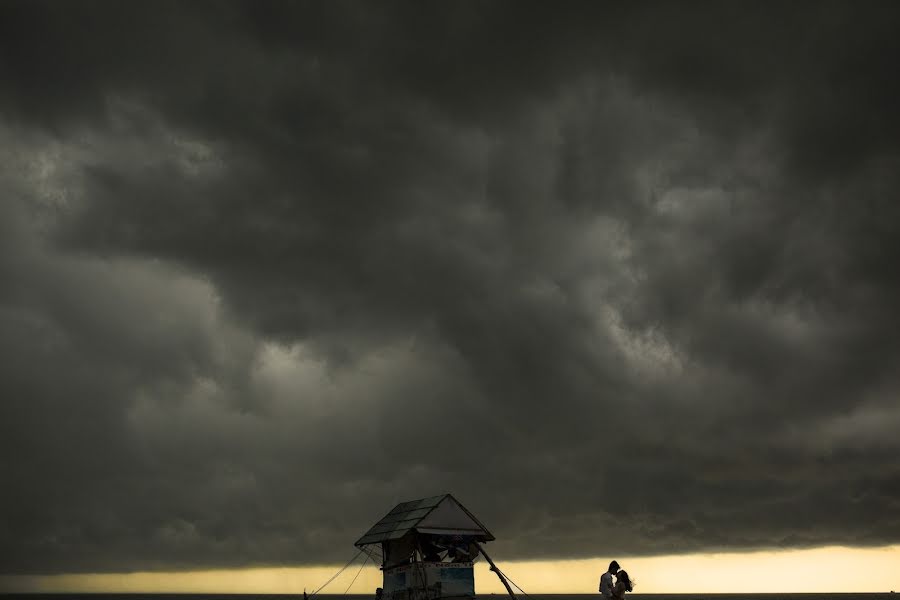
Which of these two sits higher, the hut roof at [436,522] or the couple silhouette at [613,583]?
the hut roof at [436,522]

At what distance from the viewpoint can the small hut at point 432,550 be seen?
35812mm

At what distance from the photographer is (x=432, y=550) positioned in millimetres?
37531

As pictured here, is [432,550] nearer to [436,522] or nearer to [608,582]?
[436,522]

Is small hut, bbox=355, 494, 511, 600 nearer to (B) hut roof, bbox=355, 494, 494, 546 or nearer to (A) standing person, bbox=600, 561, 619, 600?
(B) hut roof, bbox=355, 494, 494, 546

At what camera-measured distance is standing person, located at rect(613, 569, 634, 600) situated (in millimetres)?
23203


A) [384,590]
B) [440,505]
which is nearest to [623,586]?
[440,505]

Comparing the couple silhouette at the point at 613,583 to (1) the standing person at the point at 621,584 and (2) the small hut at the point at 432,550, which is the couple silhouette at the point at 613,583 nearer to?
(1) the standing person at the point at 621,584

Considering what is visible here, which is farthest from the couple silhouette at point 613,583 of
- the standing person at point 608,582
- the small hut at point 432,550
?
the small hut at point 432,550

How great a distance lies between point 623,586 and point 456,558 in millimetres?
15292

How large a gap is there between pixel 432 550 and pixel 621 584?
621 inches

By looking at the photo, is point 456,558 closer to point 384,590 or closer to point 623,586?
point 384,590

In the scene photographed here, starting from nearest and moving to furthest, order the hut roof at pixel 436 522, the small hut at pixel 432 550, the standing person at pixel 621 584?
1. the standing person at pixel 621 584
2. the small hut at pixel 432 550
3. the hut roof at pixel 436 522

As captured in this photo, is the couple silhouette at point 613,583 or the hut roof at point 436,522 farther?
the hut roof at point 436,522

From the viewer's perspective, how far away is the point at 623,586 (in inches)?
929
